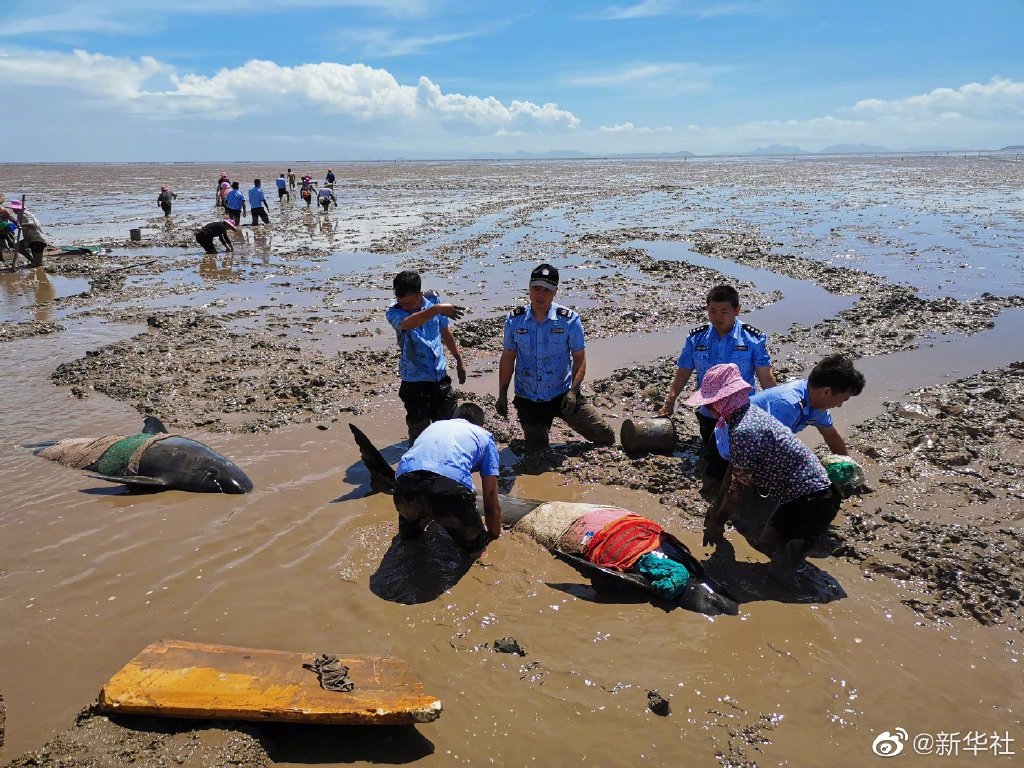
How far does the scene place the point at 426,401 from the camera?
19.9 feet

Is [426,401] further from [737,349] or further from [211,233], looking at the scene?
[211,233]

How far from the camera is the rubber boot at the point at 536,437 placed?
6.41 m

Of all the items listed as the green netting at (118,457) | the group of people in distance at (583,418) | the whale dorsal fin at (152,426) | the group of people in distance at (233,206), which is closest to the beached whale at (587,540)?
the group of people in distance at (583,418)

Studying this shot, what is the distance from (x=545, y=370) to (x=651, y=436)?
124cm

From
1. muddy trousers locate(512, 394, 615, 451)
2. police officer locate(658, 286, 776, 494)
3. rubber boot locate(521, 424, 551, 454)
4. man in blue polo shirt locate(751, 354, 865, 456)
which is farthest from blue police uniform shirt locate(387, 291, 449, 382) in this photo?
man in blue polo shirt locate(751, 354, 865, 456)

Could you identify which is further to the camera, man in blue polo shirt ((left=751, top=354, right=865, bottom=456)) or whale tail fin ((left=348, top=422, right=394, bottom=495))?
whale tail fin ((left=348, top=422, right=394, bottom=495))

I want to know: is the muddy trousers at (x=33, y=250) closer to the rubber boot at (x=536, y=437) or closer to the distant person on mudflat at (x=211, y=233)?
the distant person on mudflat at (x=211, y=233)

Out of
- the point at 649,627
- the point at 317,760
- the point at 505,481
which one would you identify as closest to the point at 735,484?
the point at 649,627

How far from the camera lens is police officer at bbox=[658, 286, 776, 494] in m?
5.50

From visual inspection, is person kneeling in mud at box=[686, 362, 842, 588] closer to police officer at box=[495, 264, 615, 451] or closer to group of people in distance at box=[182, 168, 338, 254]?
police officer at box=[495, 264, 615, 451]

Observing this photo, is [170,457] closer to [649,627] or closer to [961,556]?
[649,627]

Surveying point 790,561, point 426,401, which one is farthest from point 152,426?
point 790,561

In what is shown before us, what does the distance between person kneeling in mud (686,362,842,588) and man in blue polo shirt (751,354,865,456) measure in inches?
19.4

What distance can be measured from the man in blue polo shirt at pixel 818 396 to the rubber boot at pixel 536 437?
2201mm
